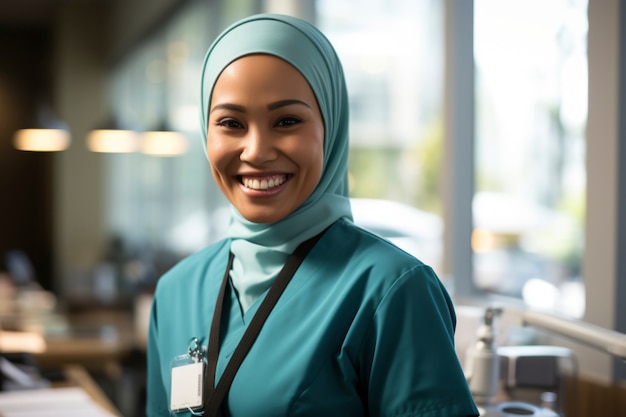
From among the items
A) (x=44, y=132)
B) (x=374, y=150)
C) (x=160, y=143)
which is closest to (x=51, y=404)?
(x=160, y=143)

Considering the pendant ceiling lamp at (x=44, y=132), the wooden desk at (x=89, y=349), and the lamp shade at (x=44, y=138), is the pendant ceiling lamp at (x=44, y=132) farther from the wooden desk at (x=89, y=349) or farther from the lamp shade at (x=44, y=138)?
the wooden desk at (x=89, y=349)

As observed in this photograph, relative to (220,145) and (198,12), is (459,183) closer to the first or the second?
(220,145)

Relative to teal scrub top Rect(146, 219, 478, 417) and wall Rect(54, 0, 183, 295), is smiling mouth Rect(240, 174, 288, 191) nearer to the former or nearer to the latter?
teal scrub top Rect(146, 219, 478, 417)

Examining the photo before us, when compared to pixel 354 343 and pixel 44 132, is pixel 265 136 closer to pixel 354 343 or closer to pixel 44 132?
pixel 354 343

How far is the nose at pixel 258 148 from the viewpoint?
1.20 m

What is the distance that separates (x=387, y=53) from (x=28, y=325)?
5.61m

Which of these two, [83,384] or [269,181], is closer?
[269,181]

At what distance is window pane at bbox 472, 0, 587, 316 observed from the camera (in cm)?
261

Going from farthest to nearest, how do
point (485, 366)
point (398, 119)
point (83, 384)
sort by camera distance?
1. point (398, 119)
2. point (83, 384)
3. point (485, 366)

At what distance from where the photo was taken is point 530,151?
3.04m

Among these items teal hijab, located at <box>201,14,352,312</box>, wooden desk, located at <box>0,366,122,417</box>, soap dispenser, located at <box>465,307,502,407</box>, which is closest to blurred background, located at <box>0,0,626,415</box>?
soap dispenser, located at <box>465,307,502,407</box>

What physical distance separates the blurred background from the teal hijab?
105cm

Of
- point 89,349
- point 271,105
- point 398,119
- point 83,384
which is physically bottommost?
point 89,349

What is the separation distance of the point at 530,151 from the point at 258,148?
206 cm
